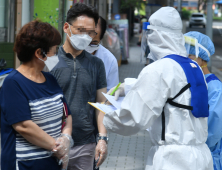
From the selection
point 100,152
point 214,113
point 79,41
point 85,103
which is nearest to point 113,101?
point 85,103

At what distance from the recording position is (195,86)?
7.61ft

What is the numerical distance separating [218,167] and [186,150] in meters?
0.96

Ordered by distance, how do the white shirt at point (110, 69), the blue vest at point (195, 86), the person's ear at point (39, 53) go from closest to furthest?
the person's ear at point (39, 53), the blue vest at point (195, 86), the white shirt at point (110, 69)

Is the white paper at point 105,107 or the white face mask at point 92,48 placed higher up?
the white face mask at point 92,48

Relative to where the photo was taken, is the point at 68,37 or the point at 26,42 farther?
the point at 68,37

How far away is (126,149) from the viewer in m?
6.10

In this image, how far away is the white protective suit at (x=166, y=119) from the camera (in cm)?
222

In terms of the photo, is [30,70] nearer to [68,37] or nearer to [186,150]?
[68,37]

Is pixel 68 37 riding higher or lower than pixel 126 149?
higher

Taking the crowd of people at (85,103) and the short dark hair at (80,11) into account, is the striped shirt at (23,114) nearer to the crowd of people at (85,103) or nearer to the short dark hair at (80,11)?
the crowd of people at (85,103)

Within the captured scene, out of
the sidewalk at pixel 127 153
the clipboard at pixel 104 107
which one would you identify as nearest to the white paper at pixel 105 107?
the clipboard at pixel 104 107

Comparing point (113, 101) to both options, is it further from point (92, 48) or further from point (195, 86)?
point (92, 48)

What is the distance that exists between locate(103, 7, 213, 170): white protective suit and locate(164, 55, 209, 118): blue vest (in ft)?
0.11

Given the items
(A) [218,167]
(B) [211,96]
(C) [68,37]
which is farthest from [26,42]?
(A) [218,167]
